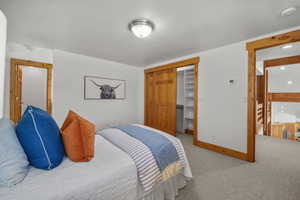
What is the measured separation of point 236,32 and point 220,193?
2510 millimetres

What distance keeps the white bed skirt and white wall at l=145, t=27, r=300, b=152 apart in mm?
1552

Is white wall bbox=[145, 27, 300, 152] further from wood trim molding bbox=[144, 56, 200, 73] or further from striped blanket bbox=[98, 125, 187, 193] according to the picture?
striped blanket bbox=[98, 125, 187, 193]

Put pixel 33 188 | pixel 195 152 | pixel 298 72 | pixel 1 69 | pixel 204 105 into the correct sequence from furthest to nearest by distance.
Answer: pixel 298 72, pixel 204 105, pixel 195 152, pixel 1 69, pixel 33 188

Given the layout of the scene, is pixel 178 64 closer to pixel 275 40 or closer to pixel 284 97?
pixel 275 40

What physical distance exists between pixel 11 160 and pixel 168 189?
145 cm

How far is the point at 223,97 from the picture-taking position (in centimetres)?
271

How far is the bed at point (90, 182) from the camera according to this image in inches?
31.0

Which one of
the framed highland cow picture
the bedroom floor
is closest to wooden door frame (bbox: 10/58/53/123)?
the framed highland cow picture

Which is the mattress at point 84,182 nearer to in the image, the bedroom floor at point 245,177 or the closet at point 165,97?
the bedroom floor at point 245,177

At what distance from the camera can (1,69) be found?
1.21 m

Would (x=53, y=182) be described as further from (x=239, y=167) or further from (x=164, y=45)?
(x=164, y=45)

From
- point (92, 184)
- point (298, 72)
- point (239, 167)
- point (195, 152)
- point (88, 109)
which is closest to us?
point (92, 184)

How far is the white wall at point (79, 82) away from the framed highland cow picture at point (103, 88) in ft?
0.40

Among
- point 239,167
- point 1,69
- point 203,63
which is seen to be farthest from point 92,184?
point 203,63
